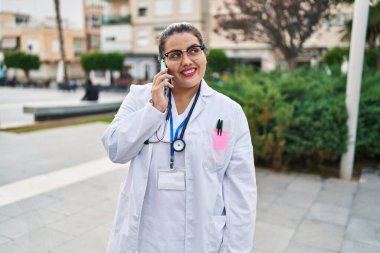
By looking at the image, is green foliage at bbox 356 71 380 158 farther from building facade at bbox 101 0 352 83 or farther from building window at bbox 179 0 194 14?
building window at bbox 179 0 194 14

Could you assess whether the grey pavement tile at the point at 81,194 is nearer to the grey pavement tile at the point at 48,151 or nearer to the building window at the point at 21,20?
the grey pavement tile at the point at 48,151

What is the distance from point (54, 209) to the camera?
4281mm

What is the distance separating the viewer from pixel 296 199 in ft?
15.6

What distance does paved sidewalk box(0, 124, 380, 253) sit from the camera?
3.48 metres

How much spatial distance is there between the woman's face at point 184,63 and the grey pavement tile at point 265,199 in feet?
10.1

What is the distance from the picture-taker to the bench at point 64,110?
11.2 m

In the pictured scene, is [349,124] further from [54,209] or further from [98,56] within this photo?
Result: [98,56]

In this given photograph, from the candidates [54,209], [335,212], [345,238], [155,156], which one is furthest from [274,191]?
[155,156]

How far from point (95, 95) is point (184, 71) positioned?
13.3 m

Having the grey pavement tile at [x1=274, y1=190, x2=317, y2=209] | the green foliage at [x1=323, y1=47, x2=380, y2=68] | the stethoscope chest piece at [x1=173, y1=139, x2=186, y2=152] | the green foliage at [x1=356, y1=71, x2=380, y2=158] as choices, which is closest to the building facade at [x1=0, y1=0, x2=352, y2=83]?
the green foliage at [x1=323, y1=47, x2=380, y2=68]

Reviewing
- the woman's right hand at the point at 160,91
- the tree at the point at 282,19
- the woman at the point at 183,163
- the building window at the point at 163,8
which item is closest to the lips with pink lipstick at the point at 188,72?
the woman at the point at 183,163

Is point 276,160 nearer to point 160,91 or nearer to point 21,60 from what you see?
point 160,91

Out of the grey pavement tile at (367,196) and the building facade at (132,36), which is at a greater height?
the building facade at (132,36)

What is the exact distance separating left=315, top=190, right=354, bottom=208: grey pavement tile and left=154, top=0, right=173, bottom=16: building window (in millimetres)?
34119
